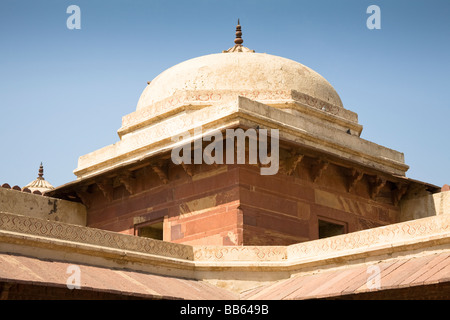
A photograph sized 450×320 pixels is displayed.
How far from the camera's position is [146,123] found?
51.0 feet

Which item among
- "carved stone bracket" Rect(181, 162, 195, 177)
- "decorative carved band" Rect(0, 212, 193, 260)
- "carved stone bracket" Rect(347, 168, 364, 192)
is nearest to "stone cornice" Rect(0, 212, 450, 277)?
"decorative carved band" Rect(0, 212, 193, 260)

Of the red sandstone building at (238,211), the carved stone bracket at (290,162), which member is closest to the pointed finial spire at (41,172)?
the red sandstone building at (238,211)

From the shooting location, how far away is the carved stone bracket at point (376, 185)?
14716mm

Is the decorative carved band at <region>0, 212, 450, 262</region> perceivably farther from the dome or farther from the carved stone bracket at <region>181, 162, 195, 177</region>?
the dome

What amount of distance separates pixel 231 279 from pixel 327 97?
18.7ft

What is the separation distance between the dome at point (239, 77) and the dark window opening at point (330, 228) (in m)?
2.57

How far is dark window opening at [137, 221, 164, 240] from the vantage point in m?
14.2

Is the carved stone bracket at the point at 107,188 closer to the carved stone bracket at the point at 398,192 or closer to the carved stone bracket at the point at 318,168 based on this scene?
the carved stone bracket at the point at 318,168

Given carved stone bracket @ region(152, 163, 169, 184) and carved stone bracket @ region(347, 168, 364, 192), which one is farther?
carved stone bracket @ region(347, 168, 364, 192)

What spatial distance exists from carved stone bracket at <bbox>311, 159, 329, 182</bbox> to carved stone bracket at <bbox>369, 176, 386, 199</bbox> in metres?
1.33

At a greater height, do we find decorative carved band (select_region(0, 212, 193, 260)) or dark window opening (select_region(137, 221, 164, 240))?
dark window opening (select_region(137, 221, 164, 240))

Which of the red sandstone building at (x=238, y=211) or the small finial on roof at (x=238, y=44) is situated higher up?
the small finial on roof at (x=238, y=44)
